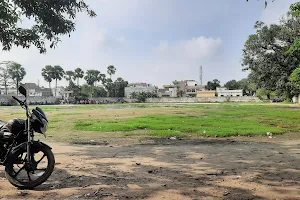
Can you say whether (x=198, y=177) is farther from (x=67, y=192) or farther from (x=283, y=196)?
(x=67, y=192)

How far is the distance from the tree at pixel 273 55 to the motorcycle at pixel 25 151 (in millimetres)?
32847

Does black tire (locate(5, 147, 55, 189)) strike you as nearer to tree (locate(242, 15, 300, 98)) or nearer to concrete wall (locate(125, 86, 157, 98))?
tree (locate(242, 15, 300, 98))

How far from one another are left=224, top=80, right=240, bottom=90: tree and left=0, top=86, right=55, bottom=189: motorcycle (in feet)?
411

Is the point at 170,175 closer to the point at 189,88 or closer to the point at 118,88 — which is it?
the point at 118,88

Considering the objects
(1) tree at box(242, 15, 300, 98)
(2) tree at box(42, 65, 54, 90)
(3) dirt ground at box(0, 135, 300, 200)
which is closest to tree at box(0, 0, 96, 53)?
(3) dirt ground at box(0, 135, 300, 200)

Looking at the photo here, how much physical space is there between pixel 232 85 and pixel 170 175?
126 meters

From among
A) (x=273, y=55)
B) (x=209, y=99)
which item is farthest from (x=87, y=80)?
(x=273, y=55)

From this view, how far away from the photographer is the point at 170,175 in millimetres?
5344

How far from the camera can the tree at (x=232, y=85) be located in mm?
125250

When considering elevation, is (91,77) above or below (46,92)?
above

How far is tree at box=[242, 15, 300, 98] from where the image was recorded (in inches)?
1310

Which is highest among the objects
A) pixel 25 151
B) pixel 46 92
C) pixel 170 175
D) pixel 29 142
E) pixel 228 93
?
pixel 46 92

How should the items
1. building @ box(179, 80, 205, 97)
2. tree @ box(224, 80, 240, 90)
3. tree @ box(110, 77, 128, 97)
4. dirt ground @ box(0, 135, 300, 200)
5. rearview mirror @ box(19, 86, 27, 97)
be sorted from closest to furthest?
dirt ground @ box(0, 135, 300, 200) < rearview mirror @ box(19, 86, 27, 97) < tree @ box(110, 77, 128, 97) < tree @ box(224, 80, 240, 90) < building @ box(179, 80, 205, 97)

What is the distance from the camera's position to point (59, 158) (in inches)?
275
